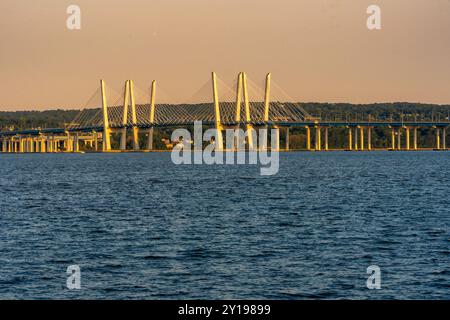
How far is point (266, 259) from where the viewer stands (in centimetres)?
2794

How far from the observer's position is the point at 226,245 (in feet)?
101

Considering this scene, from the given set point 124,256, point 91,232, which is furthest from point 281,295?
point 91,232

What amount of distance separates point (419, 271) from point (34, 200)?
97.0ft

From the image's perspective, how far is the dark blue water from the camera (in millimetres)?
23844

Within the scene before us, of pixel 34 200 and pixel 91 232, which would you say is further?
pixel 34 200

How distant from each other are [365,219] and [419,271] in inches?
520

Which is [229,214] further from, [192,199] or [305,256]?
[305,256]

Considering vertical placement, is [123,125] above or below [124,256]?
above

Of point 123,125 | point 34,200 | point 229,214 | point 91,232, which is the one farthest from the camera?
point 123,125

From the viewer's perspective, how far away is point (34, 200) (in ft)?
168

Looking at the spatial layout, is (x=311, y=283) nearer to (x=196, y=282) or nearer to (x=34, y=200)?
(x=196, y=282)

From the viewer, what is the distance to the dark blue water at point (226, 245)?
23.8m
